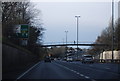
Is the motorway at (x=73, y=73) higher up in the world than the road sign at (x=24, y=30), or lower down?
lower down

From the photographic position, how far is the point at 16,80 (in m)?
21.9

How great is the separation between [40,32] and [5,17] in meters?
35.1

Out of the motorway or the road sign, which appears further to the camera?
the road sign

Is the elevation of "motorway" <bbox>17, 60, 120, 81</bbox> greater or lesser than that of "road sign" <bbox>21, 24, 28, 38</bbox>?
lesser

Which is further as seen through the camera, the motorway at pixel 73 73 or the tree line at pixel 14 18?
the tree line at pixel 14 18

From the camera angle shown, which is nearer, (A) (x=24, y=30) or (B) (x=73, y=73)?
(B) (x=73, y=73)

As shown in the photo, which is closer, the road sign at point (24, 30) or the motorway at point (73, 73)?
the motorway at point (73, 73)

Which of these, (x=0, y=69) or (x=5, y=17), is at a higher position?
(x=5, y=17)

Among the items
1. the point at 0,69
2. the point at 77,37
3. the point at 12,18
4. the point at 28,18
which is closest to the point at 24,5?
the point at 28,18

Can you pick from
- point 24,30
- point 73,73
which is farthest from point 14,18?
point 73,73

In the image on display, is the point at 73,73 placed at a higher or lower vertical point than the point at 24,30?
lower

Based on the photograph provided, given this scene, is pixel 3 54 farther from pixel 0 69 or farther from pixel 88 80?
pixel 88 80

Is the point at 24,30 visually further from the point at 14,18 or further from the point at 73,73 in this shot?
the point at 73,73

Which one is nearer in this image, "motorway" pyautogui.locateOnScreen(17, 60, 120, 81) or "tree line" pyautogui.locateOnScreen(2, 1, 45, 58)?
"motorway" pyautogui.locateOnScreen(17, 60, 120, 81)
